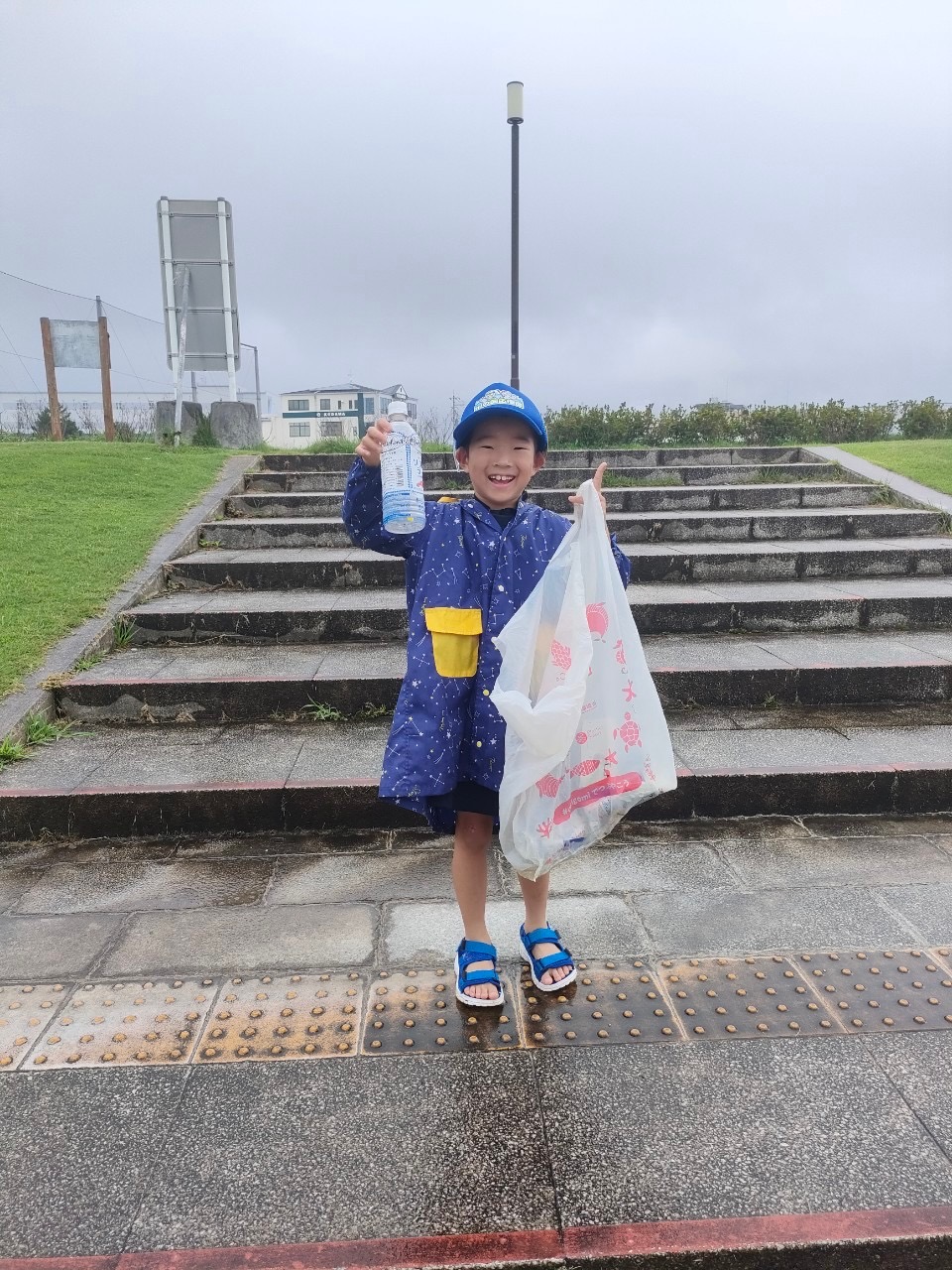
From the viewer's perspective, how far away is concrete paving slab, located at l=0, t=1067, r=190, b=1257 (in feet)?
5.51

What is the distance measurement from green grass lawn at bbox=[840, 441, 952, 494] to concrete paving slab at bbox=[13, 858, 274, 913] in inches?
299

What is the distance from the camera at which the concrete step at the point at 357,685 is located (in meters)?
4.42

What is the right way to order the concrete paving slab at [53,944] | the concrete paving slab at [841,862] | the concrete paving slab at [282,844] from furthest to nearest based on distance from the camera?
the concrete paving slab at [282,844] → the concrete paving slab at [841,862] → the concrete paving slab at [53,944]

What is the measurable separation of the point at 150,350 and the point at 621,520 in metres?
10.6

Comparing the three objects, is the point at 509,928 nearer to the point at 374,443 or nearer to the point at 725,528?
the point at 374,443

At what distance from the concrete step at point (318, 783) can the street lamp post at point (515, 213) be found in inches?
354

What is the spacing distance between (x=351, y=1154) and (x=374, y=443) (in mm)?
1731

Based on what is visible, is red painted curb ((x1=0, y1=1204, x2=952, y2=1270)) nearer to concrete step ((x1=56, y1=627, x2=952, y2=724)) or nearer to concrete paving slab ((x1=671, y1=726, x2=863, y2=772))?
concrete paving slab ((x1=671, y1=726, x2=863, y2=772))

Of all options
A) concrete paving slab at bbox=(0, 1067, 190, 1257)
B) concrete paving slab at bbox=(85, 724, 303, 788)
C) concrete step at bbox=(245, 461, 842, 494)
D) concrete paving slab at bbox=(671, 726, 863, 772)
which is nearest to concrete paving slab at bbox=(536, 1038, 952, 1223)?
concrete paving slab at bbox=(0, 1067, 190, 1257)

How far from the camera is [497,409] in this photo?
215cm

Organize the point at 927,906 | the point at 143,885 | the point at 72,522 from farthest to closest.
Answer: the point at 72,522, the point at 143,885, the point at 927,906

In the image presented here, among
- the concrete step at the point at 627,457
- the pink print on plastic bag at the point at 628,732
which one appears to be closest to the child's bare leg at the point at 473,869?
the pink print on plastic bag at the point at 628,732

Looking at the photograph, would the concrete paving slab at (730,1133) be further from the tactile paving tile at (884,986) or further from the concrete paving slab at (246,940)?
the concrete paving slab at (246,940)

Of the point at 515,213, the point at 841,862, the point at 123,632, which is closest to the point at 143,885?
the point at 123,632
